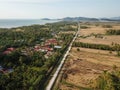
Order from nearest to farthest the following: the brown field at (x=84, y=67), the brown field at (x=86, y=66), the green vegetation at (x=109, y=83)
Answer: the green vegetation at (x=109, y=83) → the brown field at (x=84, y=67) → the brown field at (x=86, y=66)

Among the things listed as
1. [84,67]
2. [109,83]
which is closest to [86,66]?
[84,67]

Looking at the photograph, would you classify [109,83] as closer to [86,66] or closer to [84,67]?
[84,67]

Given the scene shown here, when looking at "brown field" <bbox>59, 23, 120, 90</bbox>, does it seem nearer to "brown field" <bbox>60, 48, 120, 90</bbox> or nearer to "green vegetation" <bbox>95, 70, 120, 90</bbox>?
"brown field" <bbox>60, 48, 120, 90</bbox>

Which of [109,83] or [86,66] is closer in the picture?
[109,83]

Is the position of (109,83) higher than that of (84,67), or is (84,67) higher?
(109,83)

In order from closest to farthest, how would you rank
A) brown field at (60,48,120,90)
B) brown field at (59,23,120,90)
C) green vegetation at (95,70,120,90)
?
green vegetation at (95,70,120,90) < brown field at (59,23,120,90) < brown field at (60,48,120,90)

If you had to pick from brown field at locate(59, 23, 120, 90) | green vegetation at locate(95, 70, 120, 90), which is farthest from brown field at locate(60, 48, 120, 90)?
green vegetation at locate(95, 70, 120, 90)

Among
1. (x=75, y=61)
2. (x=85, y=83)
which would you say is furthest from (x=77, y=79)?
(x=75, y=61)

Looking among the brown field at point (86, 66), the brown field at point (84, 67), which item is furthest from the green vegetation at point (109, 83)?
the brown field at point (86, 66)

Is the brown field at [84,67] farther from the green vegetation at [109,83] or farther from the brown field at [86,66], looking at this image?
the green vegetation at [109,83]

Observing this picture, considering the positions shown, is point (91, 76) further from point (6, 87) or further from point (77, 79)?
point (6, 87)

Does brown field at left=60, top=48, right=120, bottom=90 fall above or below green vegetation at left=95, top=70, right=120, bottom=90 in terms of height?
below
